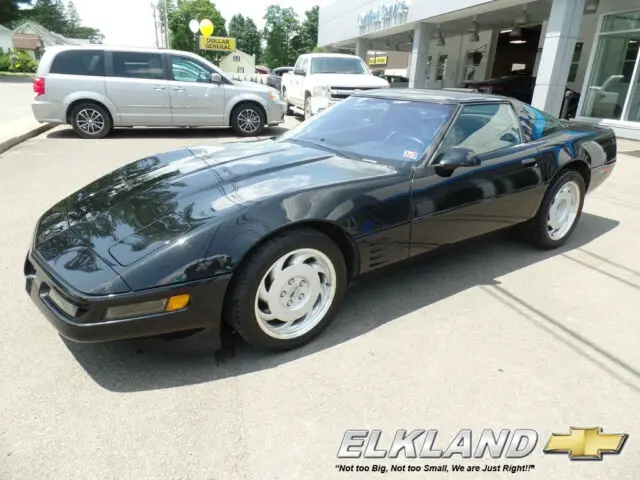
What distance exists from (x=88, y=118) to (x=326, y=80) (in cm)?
532

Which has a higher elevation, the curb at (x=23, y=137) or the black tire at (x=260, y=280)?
the black tire at (x=260, y=280)

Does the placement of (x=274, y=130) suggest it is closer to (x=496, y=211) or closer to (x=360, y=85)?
(x=360, y=85)

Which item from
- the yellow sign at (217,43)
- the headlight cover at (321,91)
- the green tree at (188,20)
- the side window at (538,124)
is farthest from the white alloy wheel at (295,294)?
the green tree at (188,20)

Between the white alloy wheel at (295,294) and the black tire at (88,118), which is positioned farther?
the black tire at (88,118)

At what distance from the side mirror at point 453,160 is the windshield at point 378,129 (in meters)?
0.16

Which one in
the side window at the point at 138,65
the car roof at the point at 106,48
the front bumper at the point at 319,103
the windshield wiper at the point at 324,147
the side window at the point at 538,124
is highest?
the car roof at the point at 106,48

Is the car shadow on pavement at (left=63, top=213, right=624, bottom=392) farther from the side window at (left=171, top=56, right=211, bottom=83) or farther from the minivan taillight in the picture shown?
the minivan taillight

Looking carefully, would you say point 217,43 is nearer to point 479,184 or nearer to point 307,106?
point 307,106

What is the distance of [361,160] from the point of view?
304 cm

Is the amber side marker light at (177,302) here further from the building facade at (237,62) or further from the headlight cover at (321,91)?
the building facade at (237,62)

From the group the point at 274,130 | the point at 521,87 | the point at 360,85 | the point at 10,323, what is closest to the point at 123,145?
the point at 274,130

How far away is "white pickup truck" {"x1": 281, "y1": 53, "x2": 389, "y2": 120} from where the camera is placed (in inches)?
415

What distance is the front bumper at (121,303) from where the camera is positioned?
6.56 ft

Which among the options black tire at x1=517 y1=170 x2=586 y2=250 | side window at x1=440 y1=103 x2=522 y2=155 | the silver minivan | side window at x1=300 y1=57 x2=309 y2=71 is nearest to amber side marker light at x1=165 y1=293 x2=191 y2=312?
side window at x1=440 y1=103 x2=522 y2=155
